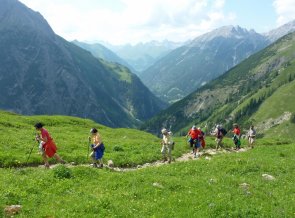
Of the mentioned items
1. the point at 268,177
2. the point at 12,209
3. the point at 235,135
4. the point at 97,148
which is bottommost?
the point at 235,135

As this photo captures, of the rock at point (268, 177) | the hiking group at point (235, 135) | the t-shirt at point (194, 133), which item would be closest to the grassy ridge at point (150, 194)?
the rock at point (268, 177)

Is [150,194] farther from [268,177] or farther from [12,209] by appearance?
[268,177]

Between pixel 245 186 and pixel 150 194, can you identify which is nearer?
pixel 150 194

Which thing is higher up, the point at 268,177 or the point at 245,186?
the point at 245,186

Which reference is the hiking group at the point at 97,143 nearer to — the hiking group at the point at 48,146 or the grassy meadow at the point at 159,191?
the hiking group at the point at 48,146

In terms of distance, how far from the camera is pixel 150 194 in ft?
66.6

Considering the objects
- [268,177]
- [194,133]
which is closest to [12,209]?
[268,177]

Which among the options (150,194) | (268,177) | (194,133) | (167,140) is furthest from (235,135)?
(150,194)

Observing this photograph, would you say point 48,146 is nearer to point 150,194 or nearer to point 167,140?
point 150,194

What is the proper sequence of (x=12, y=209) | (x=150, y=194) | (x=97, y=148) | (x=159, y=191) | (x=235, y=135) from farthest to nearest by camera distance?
1. (x=235, y=135)
2. (x=97, y=148)
3. (x=159, y=191)
4. (x=150, y=194)
5. (x=12, y=209)

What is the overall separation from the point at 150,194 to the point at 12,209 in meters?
7.09

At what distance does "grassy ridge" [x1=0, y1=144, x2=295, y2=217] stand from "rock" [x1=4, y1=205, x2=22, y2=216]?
12.6 inches

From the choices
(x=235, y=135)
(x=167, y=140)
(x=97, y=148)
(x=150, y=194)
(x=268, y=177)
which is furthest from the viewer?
(x=235, y=135)

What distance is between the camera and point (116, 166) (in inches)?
1347
